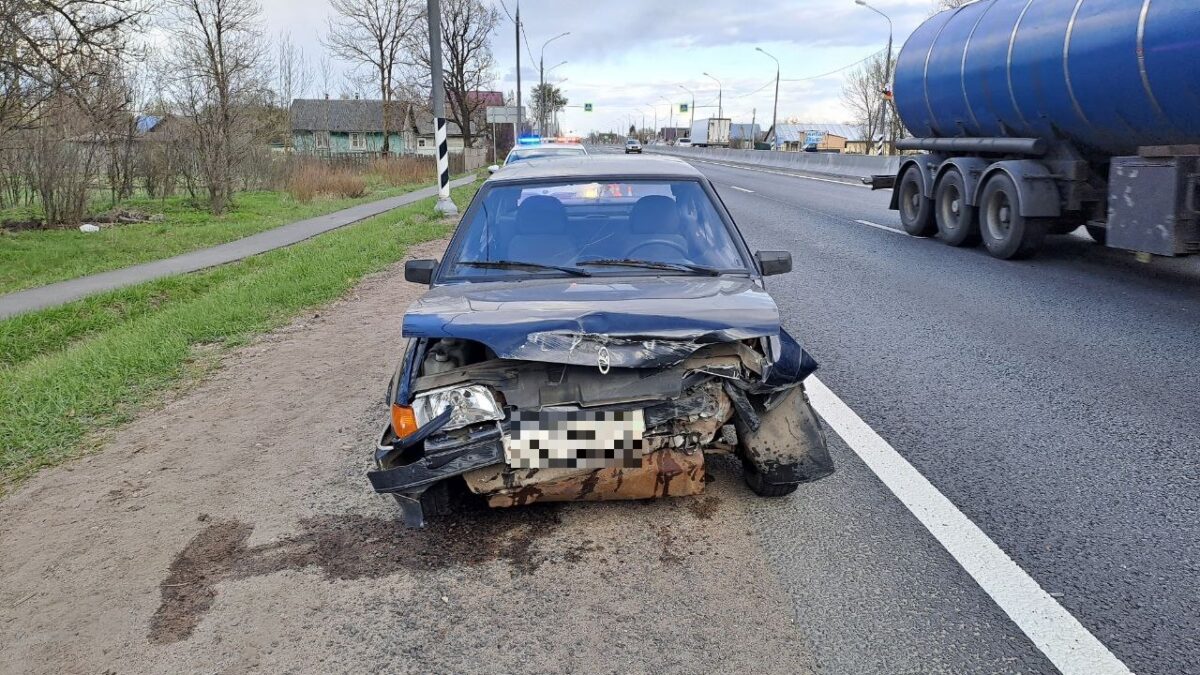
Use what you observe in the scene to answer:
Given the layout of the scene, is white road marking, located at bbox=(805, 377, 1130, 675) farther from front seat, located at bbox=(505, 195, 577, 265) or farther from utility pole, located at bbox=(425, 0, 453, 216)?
utility pole, located at bbox=(425, 0, 453, 216)

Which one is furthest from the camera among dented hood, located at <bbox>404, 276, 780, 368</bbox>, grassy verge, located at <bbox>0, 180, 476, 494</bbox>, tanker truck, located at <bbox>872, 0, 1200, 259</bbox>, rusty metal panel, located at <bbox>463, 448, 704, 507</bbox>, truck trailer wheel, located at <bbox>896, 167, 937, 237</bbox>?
truck trailer wheel, located at <bbox>896, 167, 937, 237</bbox>

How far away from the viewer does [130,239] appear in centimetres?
1783

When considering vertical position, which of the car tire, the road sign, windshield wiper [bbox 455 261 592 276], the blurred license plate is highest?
the road sign

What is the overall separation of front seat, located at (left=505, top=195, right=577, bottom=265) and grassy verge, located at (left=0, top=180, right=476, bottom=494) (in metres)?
2.83

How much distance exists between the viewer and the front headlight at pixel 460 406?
347 centimetres

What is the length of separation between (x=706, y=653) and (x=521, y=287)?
1982 millimetres

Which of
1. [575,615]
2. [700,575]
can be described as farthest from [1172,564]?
[575,615]

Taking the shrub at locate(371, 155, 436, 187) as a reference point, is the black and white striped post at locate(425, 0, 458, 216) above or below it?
above

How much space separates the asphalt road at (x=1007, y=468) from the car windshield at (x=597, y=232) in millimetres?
1347

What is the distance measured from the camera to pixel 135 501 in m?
4.29

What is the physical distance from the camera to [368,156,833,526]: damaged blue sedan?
342 centimetres

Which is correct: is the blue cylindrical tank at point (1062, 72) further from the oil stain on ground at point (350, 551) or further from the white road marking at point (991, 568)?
the oil stain on ground at point (350, 551)

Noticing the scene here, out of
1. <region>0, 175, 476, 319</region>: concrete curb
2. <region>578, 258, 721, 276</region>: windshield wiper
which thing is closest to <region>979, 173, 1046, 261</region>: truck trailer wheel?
<region>578, 258, 721, 276</region>: windshield wiper

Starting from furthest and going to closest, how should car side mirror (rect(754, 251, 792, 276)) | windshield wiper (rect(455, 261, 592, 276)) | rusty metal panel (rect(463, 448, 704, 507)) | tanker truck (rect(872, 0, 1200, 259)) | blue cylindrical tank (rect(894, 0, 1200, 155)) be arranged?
1. tanker truck (rect(872, 0, 1200, 259))
2. blue cylindrical tank (rect(894, 0, 1200, 155))
3. car side mirror (rect(754, 251, 792, 276))
4. windshield wiper (rect(455, 261, 592, 276))
5. rusty metal panel (rect(463, 448, 704, 507))
